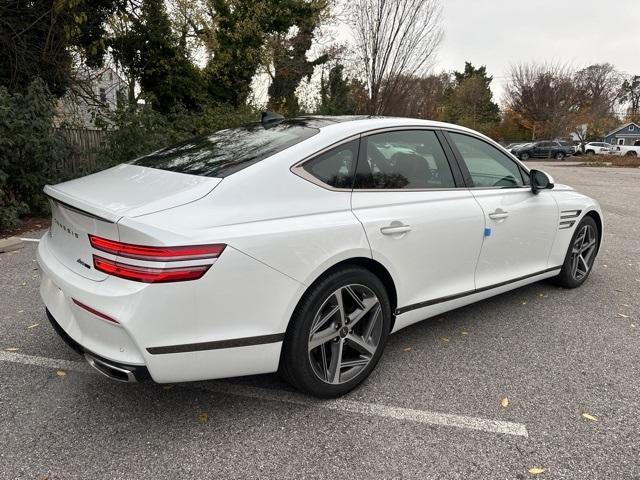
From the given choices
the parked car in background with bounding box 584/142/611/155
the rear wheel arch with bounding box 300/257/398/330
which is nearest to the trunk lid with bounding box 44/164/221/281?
the rear wheel arch with bounding box 300/257/398/330

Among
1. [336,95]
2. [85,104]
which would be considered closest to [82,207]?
[85,104]

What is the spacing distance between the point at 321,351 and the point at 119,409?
1113mm

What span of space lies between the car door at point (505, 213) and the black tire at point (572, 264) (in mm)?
473

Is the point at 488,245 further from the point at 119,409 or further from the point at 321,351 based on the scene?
the point at 119,409

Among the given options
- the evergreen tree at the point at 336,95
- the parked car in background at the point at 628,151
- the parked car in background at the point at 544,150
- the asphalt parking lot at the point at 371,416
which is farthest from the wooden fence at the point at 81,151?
the parked car in background at the point at 628,151

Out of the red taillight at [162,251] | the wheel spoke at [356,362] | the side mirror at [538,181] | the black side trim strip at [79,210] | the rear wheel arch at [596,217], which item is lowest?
the wheel spoke at [356,362]

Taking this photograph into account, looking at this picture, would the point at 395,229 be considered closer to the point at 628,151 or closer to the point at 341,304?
the point at 341,304

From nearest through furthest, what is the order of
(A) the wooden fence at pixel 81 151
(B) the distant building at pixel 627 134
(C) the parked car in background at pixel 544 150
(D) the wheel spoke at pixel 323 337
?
1. (D) the wheel spoke at pixel 323 337
2. (A) the wooden fence at pixel 81 151
3. (C) the parked car in background at pixel 544 150
4. (B) the distant building at pixel 627 134

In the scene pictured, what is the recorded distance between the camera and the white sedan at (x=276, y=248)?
6.61 feet

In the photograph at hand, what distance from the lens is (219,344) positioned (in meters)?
2.13

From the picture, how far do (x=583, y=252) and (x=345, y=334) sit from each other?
10.6 feet

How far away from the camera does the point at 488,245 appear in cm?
336

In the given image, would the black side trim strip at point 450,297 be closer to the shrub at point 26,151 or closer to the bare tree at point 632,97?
the shrub at point 26,151

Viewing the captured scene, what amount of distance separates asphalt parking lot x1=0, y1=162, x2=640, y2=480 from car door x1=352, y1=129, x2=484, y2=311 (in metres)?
0.54
